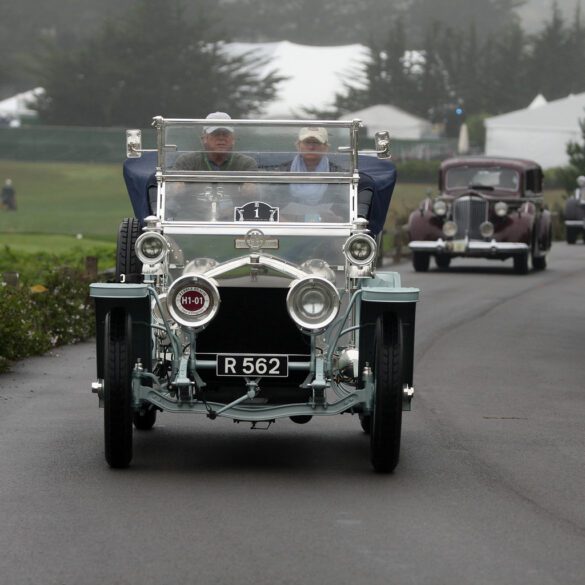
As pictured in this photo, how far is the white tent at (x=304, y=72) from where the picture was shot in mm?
85375

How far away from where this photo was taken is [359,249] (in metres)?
9.57

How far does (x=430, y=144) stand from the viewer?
69.9 meters

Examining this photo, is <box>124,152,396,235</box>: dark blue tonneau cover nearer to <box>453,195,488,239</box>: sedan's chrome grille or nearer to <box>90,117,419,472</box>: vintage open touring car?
<box>90,117,419,472</box>: vintage open touring car

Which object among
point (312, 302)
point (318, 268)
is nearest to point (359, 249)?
point (318, 268)

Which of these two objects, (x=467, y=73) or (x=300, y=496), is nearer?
(x=300, y=496)

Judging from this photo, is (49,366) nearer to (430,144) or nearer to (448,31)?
(430,144)

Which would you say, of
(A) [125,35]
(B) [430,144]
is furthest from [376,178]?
(A) [125,35]

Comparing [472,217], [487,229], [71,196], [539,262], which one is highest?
[472,217]

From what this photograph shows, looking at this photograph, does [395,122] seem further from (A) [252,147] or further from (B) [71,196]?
(A) [252,147]

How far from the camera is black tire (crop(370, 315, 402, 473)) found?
8.62 m

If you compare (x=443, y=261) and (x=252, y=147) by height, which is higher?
(x=252, y=147)

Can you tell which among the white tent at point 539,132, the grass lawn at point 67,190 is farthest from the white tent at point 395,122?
the grass lawn at point 67,190

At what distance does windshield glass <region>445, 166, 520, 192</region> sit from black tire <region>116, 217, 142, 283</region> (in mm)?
20140

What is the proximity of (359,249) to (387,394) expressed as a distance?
124cm
